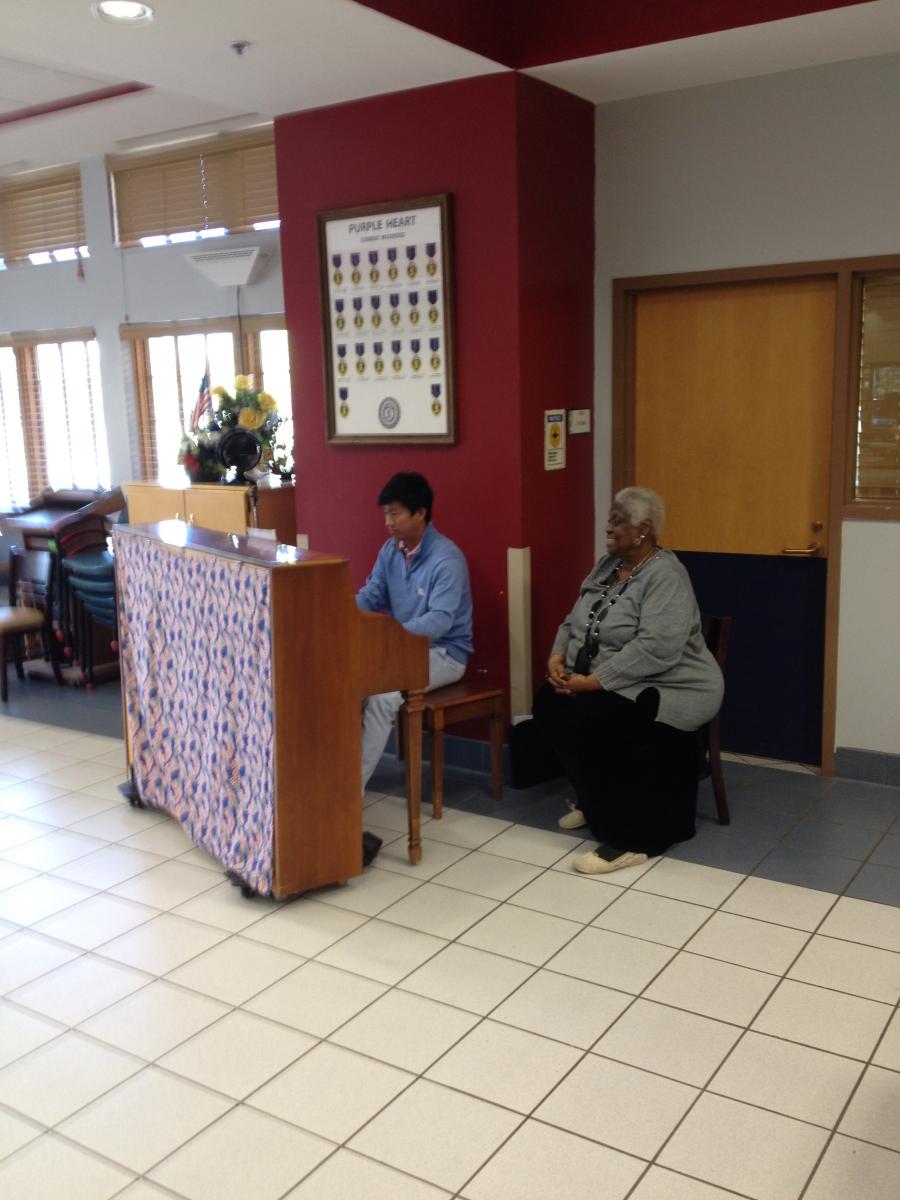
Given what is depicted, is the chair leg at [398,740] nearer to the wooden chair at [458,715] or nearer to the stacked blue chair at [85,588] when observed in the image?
the wooden chair at [458,715]

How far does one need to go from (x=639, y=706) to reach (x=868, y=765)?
123 centimetres

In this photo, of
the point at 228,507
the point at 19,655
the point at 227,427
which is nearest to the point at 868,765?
the point at 228,507

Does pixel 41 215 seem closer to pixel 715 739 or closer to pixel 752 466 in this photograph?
pixel 752 466

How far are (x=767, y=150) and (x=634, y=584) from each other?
1809 millimetres

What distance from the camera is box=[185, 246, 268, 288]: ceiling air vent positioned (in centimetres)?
592

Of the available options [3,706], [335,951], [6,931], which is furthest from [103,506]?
[335,951]

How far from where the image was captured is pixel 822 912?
3.37 meters

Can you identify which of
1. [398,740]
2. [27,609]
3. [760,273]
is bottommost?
[398,740]

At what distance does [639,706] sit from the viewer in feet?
12.4

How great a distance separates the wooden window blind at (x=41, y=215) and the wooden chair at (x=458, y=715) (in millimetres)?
4432

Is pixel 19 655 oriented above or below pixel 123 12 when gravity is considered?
below

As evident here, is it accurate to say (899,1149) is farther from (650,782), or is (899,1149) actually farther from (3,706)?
(3,706)

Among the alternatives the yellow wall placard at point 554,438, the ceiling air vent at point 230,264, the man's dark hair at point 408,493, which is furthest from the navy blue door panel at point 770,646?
the ceiling air vent at point 230,264

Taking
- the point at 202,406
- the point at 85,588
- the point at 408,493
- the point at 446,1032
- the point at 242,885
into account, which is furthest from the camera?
the point at 85,588
